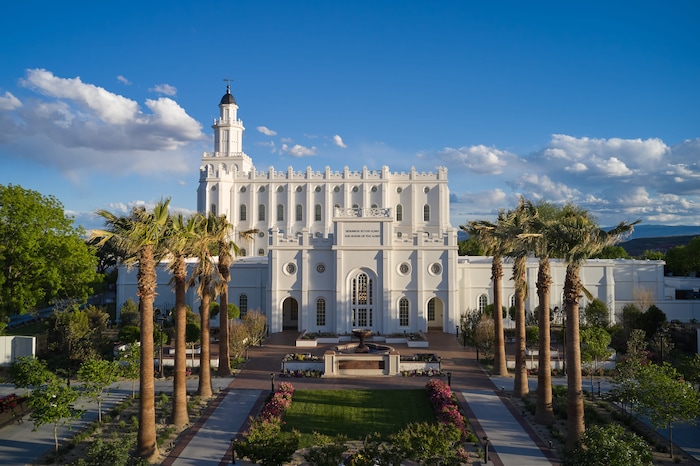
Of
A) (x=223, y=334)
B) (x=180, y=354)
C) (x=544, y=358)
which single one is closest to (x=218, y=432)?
(x=180, y=354)

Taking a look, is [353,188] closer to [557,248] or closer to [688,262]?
[688,262]

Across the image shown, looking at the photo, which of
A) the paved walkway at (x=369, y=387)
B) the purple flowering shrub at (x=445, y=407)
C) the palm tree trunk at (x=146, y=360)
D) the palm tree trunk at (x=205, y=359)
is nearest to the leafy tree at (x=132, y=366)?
the palm tree trunk at (x=205, y=359)

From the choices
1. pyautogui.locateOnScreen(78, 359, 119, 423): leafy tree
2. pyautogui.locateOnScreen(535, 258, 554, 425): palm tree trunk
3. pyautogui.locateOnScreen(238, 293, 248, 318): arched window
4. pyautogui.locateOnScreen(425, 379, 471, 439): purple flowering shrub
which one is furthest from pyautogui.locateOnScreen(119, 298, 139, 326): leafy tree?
pyautogui.locateOnScreen(535, 258, 554, 425): palm tree trunk

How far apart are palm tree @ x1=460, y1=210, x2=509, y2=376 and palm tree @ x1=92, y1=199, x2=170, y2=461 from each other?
47.1 feet

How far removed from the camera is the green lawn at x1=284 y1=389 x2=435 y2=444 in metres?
18.7

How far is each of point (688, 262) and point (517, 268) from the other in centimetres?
4064

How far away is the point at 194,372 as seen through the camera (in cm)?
2778

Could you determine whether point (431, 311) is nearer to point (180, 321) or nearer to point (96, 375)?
point (180, 321)

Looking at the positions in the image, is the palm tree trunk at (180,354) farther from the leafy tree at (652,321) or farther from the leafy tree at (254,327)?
the leafy tree at (652,321)

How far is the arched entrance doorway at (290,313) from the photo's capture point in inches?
1687

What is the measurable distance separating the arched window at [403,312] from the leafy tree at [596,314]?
12.4 metres

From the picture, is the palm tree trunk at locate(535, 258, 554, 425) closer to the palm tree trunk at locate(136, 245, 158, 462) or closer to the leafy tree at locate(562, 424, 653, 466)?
the leafy tree at locate(562, 424, 653, 466)

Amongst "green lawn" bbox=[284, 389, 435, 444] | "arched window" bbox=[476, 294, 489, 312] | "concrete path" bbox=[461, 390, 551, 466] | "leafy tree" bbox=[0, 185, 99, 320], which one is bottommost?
"concrete path" bbox=[461, 390, 551, 466]

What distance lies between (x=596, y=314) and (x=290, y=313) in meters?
22.8
